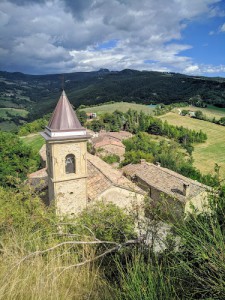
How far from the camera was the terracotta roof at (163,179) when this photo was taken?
22.0m

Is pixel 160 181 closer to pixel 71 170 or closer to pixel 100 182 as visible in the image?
pixel 100 182

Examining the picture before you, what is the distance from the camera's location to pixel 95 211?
29.0ft

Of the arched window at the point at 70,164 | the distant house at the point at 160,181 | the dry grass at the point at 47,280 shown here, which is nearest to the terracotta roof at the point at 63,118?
the arched window at the point at 70,164

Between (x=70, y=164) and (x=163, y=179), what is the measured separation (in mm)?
12155

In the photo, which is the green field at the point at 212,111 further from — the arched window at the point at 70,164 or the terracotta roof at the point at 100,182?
the arched window at the point at 70,164

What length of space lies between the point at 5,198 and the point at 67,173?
528 cm

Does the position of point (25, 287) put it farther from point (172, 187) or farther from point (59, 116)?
point (172, 187)

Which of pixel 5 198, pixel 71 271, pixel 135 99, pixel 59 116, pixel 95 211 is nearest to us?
pixel 71 271

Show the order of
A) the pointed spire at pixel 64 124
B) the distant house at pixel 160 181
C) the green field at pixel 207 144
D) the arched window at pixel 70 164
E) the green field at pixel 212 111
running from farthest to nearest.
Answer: the green field at pixel 212 111
the green field at pixel 207 144
the distant house at pixel 160 181
the arched window at pixel 70 164
the pointed spire at pixel 64 124

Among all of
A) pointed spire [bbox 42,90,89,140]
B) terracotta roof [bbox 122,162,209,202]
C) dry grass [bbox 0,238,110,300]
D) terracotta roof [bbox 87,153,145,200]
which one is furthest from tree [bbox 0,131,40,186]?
dry grass [bbox 0,238,110,300]

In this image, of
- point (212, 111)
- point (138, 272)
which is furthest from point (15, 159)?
point (212, 111)

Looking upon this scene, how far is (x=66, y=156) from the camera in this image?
48.1 feet

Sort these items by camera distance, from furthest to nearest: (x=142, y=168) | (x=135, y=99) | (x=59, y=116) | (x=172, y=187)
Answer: (x=135, y=99)
(x=142, y=168)
(x=172, y=187)
(x=59, y=116)

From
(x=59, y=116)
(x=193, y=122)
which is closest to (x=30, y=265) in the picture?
(x=59, y=116)
